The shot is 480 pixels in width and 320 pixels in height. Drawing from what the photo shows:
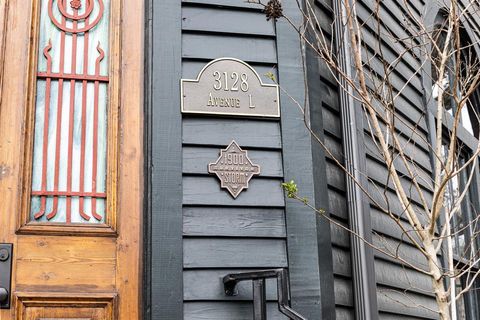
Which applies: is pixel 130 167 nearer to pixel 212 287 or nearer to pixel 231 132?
pixel 231 132

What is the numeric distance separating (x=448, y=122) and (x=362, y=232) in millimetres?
2470

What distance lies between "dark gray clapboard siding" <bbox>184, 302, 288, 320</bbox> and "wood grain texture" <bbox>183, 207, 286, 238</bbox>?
328 mm

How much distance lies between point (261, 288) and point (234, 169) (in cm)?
63

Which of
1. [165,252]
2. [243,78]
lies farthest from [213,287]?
[243,78]

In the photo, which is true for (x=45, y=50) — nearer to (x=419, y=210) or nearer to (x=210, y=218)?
(x=210, y=218)

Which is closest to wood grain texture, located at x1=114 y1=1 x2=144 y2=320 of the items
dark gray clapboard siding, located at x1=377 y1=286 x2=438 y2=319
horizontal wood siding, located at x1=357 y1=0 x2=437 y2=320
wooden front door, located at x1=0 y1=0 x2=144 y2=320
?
wooden front door, located at x1=0 y1=0 x2=144 y2=320

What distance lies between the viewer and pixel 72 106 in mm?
3863

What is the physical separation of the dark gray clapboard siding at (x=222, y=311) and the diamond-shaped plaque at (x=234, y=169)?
0.53 m

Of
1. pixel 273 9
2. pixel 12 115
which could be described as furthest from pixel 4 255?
pixel 273 9

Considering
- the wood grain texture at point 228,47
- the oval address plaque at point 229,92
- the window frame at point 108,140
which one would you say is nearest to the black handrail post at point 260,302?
the window frame at point 108,140

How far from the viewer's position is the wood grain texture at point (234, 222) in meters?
3.76

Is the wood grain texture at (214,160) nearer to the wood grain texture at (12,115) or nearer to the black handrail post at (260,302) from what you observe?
the black handrail post at (260,302)

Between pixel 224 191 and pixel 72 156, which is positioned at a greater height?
pixel 72 156

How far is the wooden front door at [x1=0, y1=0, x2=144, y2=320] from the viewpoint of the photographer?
3623 mm
